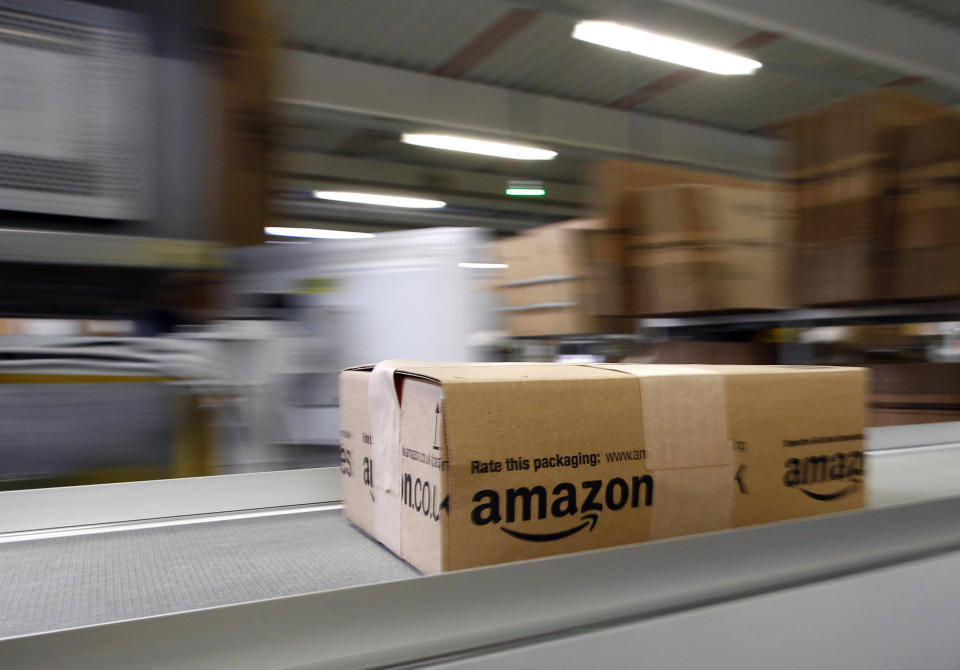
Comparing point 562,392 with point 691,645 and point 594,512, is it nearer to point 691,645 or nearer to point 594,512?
point 594,512

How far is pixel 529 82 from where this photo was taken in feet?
20.3

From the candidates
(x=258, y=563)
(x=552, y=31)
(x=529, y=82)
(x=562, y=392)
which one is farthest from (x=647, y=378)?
(x=529, y=82)

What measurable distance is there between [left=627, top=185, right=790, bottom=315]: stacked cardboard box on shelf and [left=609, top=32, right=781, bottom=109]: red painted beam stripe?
417 cm

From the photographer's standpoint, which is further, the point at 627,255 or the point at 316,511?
the point at 627,255

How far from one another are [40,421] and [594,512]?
0.71 meters

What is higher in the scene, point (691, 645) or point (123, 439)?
point (123, 439)

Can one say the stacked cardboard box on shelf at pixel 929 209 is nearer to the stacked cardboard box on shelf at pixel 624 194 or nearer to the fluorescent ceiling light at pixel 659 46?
the stacked cardboard box on shelf at pixel 624 194

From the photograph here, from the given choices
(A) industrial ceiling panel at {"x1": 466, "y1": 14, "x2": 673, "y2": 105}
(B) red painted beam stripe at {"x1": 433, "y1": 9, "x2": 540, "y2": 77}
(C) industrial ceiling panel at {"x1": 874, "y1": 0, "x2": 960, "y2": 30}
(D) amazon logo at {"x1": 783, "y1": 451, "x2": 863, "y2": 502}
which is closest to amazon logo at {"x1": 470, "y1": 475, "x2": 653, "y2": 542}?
(D) amazon logo at {"x1": 783, "y1": 451, "x2": 863, "y2": 502}

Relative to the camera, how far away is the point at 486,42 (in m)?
5.43

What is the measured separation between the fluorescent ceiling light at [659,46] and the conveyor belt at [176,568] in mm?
4061

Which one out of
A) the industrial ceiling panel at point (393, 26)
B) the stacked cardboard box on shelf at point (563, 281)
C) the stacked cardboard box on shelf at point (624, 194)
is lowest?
the stacked cardboard box on shelf at point (563, 281)

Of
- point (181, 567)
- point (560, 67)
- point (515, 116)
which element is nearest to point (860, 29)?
point (560, 67)

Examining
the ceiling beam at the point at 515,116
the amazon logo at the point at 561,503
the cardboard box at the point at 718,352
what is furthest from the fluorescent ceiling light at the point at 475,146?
the amazon logo at the point at 561,503

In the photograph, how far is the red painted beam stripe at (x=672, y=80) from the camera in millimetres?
5562
